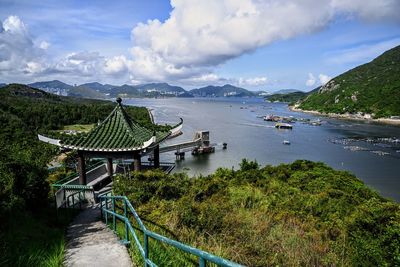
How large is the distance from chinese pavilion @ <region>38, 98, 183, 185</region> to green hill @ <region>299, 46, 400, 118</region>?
109664 mm

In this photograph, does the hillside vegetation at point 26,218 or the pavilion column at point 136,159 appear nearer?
the hillside vegetation at point 26,218

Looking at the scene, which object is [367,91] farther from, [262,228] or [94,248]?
[94,248]

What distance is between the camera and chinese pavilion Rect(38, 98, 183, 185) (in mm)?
12094

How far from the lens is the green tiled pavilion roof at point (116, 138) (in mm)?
12078

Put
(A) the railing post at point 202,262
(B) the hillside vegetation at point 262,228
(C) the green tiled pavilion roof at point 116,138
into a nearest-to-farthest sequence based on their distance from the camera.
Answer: (A) the railing post at point 202,262, (B) the hillside vegetation at point 262,228, (C) the green tiled pavilion roof at point 116,138

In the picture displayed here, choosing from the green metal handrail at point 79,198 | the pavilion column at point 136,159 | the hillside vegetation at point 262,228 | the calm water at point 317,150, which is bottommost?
the calm water at point 317,150

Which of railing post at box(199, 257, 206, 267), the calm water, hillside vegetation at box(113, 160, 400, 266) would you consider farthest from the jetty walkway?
the calm water

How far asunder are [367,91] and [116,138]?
135 m

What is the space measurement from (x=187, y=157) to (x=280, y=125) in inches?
1515

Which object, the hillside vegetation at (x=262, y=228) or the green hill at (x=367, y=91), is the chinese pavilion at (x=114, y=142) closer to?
the hillside vegetation at (x=262, y=228)

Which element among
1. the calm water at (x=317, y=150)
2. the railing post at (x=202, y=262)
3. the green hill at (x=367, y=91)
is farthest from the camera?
the green hill at (x=367, y=91)

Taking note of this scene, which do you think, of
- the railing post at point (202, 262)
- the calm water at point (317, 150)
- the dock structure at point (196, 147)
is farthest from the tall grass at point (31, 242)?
the dock structure at point (196, 147)

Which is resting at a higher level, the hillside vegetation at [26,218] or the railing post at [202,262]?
the railing post at [202,262]

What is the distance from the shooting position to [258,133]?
78125 mm
